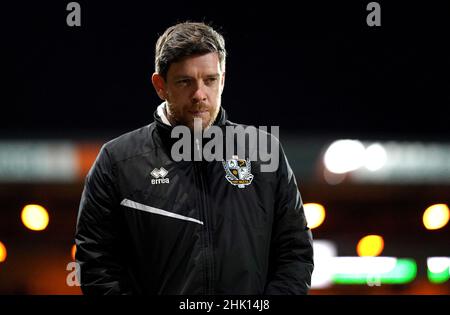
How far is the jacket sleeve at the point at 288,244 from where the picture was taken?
7.47 ft

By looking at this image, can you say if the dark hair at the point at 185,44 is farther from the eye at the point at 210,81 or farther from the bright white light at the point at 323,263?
the bright white light at the point at 323,263

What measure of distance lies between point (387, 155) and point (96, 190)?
8445 mm

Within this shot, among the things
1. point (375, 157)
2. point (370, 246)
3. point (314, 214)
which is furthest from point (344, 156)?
point (370, 246)

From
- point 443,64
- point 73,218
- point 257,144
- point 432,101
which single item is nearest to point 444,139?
point 432,101

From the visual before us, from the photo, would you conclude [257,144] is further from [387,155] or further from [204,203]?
[387,155]

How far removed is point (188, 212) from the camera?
2.18m

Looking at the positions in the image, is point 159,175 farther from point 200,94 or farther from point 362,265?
point 362,265

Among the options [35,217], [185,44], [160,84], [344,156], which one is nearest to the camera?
[185,44]

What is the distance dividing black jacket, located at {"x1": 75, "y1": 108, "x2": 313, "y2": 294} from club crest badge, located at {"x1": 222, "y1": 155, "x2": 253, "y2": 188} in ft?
0.05

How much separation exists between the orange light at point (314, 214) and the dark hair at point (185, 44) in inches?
322

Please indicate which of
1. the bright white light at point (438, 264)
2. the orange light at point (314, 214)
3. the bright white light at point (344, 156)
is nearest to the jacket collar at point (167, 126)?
the bright white light at point (344, 156)

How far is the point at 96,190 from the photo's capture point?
225 centimetres

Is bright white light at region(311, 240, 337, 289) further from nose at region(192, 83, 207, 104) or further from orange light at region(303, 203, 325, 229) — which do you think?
nose at region(192, 83, 207, 104)

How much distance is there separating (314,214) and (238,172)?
8.34m
